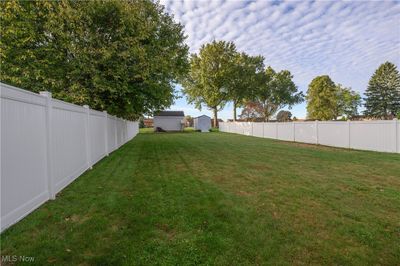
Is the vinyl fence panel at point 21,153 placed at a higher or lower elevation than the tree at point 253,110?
lower

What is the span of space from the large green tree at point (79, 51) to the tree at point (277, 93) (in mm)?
41613

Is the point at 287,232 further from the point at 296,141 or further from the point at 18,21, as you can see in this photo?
the point at 296,141

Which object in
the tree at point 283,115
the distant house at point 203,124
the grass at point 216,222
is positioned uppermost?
the tree at point 283,115

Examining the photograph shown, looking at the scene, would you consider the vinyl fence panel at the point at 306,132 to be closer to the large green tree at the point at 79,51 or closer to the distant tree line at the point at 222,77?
the large green tree at the point at 79,51

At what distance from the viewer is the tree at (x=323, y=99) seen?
44.9 metres

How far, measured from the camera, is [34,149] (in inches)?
155

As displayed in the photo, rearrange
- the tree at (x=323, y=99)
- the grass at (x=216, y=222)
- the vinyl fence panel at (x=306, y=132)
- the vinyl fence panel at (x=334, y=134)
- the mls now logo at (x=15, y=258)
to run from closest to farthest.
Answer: the mls now logo at (x=15, y=258) → the grass at (x=216, y=222) → the vinyl fence panel at (x=334, y=134) → the vinyl fence panel at (x=306, y=132) → the tree at (x=323, y=99)

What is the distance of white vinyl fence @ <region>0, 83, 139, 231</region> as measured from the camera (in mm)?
3178

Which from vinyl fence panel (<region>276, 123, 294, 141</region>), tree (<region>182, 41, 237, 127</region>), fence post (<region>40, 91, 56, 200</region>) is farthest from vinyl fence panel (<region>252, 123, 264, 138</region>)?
fence post (<region>40, 91, 56, 200</region>)

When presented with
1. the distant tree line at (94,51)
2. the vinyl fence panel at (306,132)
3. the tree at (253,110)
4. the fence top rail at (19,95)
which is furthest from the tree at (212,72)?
the fence top rail at (19,95)

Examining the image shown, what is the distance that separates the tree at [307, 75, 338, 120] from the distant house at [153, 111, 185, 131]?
973 inches

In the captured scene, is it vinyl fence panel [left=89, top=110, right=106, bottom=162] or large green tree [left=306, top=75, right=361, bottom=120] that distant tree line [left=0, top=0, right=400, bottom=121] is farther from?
large green tree [left=306, top=75, right=361, bottom=120]

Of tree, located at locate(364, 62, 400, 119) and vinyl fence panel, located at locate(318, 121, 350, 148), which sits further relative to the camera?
tree, located at locate(364, 62, 400, 119)

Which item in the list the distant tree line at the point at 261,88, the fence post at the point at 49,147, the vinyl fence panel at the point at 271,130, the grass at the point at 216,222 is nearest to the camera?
the grass at the point at 216,222
